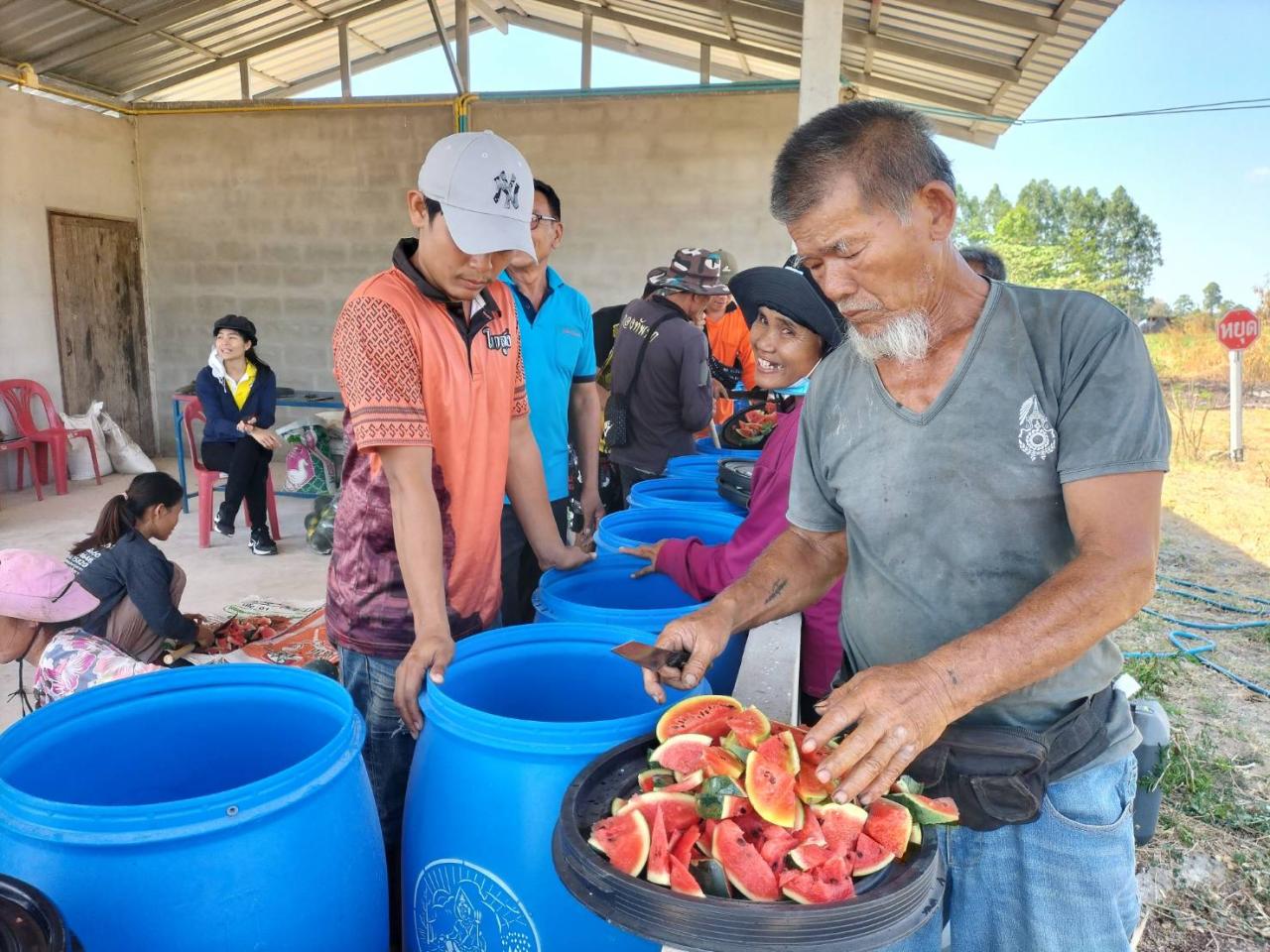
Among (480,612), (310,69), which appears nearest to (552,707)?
(480,612)

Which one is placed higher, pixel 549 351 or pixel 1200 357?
pixel 549 351

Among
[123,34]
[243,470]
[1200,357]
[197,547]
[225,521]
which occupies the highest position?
[123,34]

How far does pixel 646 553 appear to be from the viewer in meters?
2.30

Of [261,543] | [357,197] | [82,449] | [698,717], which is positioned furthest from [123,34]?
[698,717]

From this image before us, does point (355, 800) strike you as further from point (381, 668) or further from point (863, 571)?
point (863, 571)

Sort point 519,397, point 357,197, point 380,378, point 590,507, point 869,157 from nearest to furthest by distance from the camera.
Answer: point 869,157, point 380,378, point 519,397, point 590,507, point 357,197

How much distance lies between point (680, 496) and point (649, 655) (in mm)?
1700

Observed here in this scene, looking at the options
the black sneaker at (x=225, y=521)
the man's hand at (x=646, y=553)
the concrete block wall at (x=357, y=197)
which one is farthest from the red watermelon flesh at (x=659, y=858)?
the concrete block wall at (x=357, y=197)

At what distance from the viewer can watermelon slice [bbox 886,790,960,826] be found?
1158 mm

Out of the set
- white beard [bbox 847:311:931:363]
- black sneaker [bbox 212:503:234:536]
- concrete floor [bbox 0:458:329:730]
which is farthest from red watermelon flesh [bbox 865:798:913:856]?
black sneaker [bbox 212:503:234:536]

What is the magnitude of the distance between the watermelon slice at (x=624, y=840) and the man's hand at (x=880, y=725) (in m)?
0.23

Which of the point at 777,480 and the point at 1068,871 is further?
the point at 777,480

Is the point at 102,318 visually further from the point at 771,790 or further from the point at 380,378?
the point at 771,790

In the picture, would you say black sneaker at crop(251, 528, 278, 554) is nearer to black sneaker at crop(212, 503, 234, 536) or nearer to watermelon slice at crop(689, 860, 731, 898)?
black sneaker at crop(212, 503, 234, 536)
